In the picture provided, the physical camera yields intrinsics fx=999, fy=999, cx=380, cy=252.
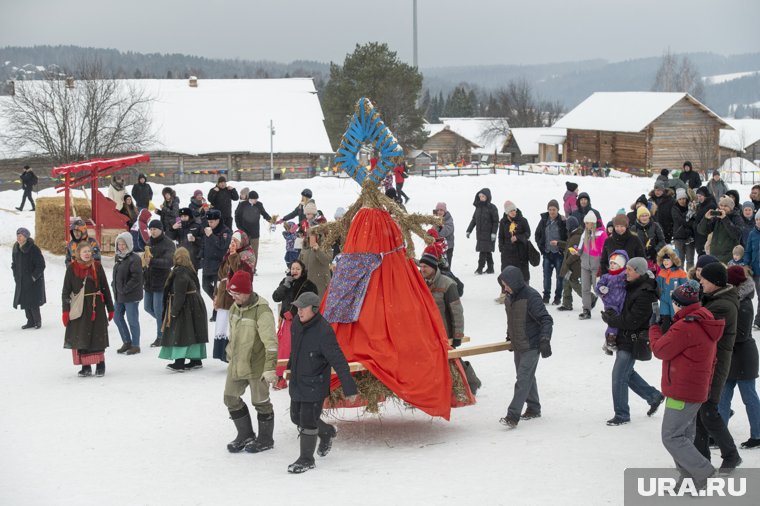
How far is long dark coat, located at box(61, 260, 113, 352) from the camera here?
12078 mm

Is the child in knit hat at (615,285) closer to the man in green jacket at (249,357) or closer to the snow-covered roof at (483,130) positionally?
the man in green jacket at (249,357)

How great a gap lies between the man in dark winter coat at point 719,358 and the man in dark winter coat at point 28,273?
10723 millimetres

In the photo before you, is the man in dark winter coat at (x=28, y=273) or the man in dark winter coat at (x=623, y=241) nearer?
the man in dark winter coat at (x=623, y=241)

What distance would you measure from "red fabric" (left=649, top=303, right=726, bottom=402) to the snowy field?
96 centimetres

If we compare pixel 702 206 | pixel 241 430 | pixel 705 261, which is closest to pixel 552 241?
pixel 702 206

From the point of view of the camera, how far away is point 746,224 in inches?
566

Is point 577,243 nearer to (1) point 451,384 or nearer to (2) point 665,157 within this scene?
(1) point 451,384

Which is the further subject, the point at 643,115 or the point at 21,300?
the point at 643,115

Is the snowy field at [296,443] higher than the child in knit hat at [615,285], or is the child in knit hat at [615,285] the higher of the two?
the child in knit hat at [615,285]

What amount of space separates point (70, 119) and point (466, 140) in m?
54.5

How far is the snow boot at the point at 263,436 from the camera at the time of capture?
28.9 feet

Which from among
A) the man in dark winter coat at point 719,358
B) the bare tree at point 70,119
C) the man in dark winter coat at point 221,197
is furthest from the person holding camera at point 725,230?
the bare tree at point 70,119

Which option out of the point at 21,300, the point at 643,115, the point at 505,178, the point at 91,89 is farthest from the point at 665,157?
the point at 21,300

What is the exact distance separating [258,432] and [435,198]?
64.1 feet
